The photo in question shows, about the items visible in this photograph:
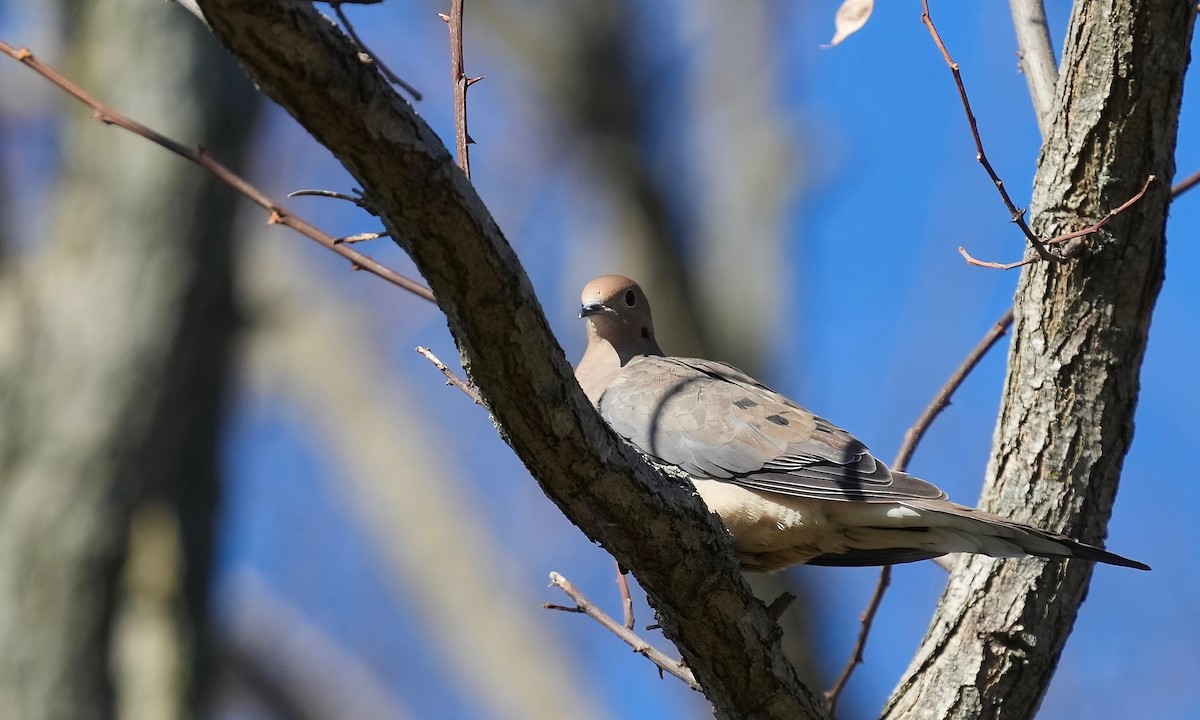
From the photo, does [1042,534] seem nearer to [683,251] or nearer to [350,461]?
[683,251]

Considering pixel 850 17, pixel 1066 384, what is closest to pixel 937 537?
pixel 1066 384

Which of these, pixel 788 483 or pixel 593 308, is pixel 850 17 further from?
pixel 593 308

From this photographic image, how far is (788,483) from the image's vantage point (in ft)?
12.6

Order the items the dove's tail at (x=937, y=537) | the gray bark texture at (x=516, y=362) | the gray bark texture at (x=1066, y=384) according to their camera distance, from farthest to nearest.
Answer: the gray bark texture at (x=1066, y=384) < the dove's tail at (x=937, y=537) < the gray bark texture at (x=516, y=362)

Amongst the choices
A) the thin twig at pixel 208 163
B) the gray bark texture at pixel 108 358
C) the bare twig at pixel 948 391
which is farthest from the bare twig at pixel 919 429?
the gray bark texture at pixel 108 358

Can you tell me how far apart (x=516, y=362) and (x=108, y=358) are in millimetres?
4922

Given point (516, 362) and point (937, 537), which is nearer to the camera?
point (516, 362)

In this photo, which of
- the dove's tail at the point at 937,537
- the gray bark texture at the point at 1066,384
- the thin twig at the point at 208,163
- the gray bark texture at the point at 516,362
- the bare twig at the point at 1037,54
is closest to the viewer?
the gray bark texture at the point at 516,362

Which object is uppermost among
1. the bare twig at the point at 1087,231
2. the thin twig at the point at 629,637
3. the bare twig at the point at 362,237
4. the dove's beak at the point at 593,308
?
the dove's beak at the point at 593,308

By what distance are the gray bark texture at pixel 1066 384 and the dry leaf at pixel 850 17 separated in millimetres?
666

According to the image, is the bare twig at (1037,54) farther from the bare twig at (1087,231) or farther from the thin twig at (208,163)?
the thin twig at (208,163)

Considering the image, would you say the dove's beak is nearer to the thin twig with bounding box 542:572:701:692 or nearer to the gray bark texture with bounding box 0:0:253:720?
the thin twig with bounding box 542:572:701:692

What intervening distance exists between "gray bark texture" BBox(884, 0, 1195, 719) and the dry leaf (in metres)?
0.67

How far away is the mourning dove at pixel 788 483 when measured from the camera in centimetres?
355
